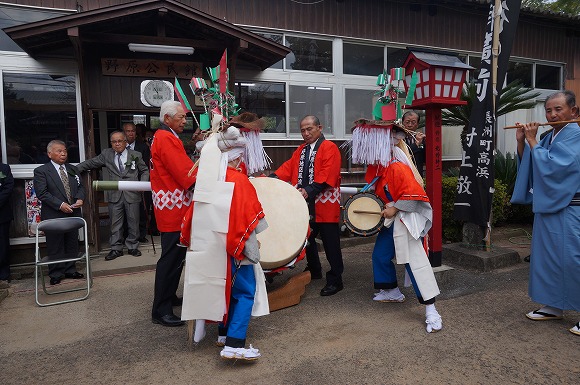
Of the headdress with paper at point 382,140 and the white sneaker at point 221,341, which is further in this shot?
the headdress with paper at point 382,140

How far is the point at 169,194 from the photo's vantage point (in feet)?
11.5

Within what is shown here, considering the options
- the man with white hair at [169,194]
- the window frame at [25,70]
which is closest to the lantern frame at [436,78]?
the man with white hair at [169,194]

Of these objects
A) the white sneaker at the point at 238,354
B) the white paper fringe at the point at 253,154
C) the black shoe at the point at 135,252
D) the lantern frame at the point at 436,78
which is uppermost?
the lantern frame at the point at 436,78

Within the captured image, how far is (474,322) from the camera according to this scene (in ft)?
11.5

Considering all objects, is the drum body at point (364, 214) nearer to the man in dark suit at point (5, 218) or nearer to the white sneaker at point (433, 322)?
the white sneaker at point (433, 322)

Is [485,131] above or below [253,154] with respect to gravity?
above

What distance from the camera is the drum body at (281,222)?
3523mm

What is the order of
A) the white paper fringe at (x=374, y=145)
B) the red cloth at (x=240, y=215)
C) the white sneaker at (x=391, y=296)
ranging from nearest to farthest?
the red cloth at (x=240, y=215), the white paper fringe at (x=374, y=145), the white sneaker at (x=391, y=296)

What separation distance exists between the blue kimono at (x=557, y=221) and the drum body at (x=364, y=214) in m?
1.35

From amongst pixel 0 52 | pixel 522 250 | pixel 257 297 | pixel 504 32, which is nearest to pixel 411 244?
pixel 257 297

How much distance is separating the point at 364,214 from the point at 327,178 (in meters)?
0.53

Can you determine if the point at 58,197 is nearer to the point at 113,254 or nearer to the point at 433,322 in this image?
the point at 113,254

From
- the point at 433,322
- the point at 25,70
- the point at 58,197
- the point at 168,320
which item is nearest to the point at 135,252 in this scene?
the point at 58,197

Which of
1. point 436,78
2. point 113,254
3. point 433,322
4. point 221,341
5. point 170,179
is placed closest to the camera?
point 221,341
